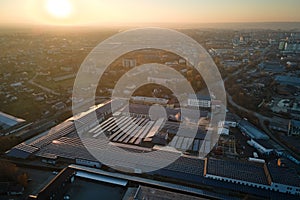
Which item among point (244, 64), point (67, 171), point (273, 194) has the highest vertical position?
point (244, 64)

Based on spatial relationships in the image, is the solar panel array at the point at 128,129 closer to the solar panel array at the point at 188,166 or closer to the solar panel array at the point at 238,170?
the solar panel array at the point at 188,166

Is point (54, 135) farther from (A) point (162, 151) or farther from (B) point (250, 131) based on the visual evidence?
(B) point (250, 131)

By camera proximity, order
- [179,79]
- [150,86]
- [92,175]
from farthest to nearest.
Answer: [179,79], [150,86], [92,175]

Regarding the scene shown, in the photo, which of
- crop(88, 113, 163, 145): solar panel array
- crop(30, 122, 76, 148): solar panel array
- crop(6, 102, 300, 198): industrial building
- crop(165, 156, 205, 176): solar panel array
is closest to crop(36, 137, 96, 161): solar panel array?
crop(6, 102, 300, 198): industrial building

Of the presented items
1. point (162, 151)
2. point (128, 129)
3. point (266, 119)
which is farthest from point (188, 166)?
point (266, 119)

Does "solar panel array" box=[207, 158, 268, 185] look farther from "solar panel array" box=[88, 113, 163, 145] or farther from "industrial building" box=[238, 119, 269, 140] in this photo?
"solar panel array" box=[88, 113, 163, 145]

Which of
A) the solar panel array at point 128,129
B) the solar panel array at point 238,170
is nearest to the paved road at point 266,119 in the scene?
the solar panel array at point 238,170

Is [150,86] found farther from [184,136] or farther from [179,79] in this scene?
[184,136]

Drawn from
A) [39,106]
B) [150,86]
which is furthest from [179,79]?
[39,106]

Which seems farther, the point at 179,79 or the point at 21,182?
the point at 179,79

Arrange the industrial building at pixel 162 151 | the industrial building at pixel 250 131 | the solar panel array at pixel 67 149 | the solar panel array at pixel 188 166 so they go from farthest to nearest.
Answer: the industrial building at pixel 250 131, the solar panel array at pixel 67 149, the solar panel array at pixel 188 166, the industrial building at pixel 162 151

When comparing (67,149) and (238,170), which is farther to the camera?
(67,149)
